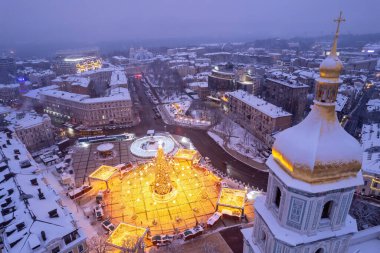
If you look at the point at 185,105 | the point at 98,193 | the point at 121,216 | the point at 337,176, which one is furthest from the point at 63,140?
the point at 337,176

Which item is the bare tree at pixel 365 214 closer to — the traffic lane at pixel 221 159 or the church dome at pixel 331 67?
the traffic lane at pixel 221 159

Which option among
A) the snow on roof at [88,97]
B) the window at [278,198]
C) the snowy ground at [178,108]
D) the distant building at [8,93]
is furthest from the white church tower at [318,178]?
the distant building at [8,93]

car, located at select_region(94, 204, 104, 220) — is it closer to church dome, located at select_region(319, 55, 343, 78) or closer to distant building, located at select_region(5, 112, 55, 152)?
distant building, located at select_region(5, 112, 55, 152)

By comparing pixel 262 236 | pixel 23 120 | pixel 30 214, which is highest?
pixel 262 236

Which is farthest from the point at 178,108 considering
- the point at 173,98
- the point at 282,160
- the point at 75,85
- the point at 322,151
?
the point at 322,151

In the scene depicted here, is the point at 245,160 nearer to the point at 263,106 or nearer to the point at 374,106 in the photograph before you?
the point at 263,106

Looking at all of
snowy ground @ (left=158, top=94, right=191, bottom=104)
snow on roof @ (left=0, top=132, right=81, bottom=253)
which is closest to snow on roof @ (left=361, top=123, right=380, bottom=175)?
snow on roof @ (left=0, top=132, right=81, bottom=253)
